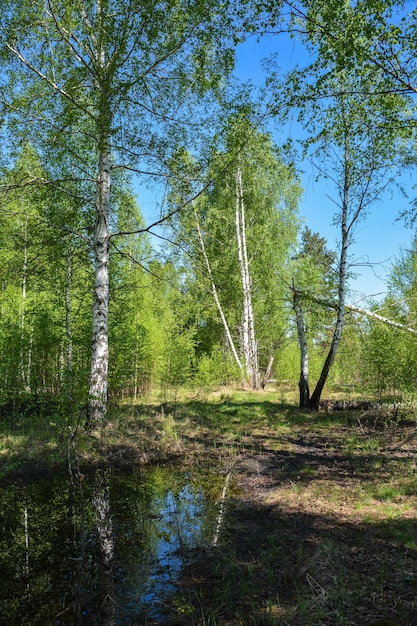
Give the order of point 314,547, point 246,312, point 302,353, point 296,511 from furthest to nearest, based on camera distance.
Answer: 1. point 246,312
2. point 302,353
3. point 296,511
4. point 314,547

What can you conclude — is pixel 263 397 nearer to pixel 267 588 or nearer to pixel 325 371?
pixel 325 371

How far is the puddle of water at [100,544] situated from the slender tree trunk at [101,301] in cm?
222

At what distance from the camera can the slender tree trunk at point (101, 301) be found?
366 inches

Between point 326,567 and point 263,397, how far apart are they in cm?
1193

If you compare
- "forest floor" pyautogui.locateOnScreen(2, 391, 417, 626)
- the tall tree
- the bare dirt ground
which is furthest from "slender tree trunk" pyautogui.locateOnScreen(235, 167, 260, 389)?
the bare dirt ground

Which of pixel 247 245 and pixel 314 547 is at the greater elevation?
pixel 247 245

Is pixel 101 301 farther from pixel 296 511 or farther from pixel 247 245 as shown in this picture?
pixel 247 245

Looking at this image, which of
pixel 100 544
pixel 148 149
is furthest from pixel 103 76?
pixel 100 544

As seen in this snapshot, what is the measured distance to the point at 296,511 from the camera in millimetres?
5449

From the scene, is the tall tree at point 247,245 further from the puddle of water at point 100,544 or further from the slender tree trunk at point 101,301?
the puddle of water at point 100,544

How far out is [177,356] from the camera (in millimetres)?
15977

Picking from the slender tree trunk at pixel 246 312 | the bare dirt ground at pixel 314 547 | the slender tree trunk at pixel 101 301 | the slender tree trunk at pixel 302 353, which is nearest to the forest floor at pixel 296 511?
the bare dirt ground at pixel 314 547

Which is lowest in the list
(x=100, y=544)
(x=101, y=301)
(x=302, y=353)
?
(x=100, y=544)

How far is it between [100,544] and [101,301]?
5682 millimetres
